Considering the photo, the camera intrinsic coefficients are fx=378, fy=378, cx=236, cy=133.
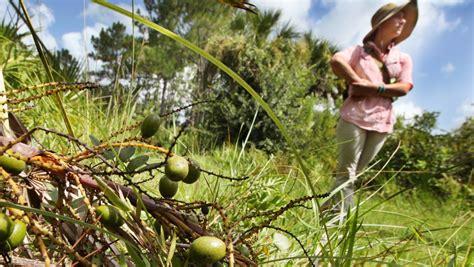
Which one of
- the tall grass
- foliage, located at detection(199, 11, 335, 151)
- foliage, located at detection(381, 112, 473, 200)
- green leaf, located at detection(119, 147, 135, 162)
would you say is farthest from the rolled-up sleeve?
foliage, located at detection(381, 112, 473, 200)

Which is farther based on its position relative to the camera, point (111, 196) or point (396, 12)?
point (396, 12)

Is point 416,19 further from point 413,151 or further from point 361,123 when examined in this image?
point 413,151

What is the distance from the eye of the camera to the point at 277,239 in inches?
21.7

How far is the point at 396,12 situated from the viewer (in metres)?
2.33

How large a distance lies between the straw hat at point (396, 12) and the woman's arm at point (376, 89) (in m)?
0.38

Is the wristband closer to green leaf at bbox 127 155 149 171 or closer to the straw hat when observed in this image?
the straw hat

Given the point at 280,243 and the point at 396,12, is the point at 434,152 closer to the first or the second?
the point at 396,12

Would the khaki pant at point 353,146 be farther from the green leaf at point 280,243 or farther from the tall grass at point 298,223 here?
the green leaf at point 280,243

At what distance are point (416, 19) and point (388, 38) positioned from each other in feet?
1.10

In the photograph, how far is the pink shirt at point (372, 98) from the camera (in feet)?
7.34

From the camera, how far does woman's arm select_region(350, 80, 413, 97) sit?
7.14 feet

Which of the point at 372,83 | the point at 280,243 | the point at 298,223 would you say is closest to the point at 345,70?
the point at 372,83

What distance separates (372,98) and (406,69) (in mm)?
357

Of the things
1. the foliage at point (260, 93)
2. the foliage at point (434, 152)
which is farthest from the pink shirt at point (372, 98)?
the foliage at point (434, 152)
